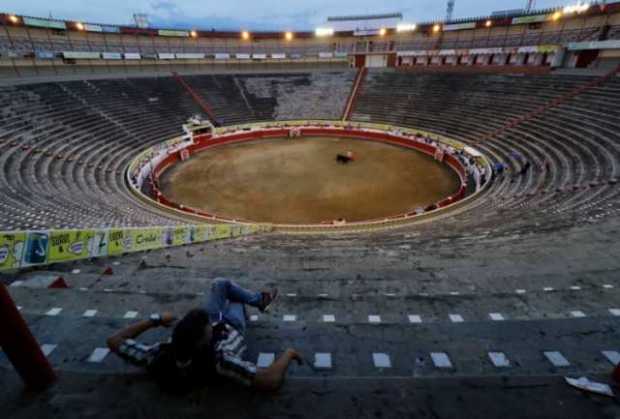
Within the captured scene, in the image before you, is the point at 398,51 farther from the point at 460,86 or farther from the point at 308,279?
the point at 308,279

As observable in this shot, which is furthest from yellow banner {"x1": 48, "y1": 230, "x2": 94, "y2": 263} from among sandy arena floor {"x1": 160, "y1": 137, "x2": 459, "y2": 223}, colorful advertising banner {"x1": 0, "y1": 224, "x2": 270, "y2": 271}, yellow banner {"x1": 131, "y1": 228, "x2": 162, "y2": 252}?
sandy arena floor {"x1": 160, "y1": 137, "x2": 459, "y2": 223}

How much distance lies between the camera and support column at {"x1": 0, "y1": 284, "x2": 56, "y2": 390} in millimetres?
2525

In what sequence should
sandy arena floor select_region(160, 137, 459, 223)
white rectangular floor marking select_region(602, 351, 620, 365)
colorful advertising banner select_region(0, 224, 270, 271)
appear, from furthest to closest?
sandy arena floor select_region(160, 137, 459, 223) < colorful advertising banner select_region(0, 224, 270, 271) < white rectangular floor marking select_region(602, 351, 620, 365)

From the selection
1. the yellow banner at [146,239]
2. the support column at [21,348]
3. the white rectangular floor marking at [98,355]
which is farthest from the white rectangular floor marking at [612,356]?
the yellow banner at [146,239]

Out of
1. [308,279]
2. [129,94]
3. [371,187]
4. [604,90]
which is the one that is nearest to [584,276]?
[308,279]

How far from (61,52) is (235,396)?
44.1 meters

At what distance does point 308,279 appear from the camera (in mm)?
6223

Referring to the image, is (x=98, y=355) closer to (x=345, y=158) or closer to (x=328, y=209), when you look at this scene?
(x=328, y=209)

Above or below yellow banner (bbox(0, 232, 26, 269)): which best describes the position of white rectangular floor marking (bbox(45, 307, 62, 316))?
below

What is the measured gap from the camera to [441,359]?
3.29m

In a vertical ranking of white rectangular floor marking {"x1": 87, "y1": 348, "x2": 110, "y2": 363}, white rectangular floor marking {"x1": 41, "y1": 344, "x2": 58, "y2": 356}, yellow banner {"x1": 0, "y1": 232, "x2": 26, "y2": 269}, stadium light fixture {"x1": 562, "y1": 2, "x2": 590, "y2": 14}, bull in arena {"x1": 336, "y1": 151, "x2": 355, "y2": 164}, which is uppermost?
stadium light fixture {"x1": 562, "y1": 2, "x2": 590, "y2": 14}

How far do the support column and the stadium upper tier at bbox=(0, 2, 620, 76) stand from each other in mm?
39791

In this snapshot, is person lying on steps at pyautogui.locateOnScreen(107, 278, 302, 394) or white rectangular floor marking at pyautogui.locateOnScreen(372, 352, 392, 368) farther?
white rectangular floor marking at pyautogui.locateOnScreen(372, 352, 392, 368)

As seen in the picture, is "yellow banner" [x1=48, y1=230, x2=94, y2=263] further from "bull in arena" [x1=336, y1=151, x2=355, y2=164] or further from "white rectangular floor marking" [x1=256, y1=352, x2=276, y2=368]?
"bull in arena" [x1=336, y1=151, x2=355, y2=164]
